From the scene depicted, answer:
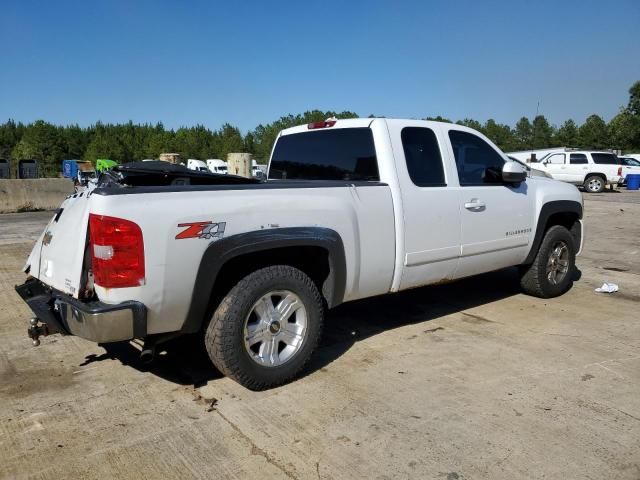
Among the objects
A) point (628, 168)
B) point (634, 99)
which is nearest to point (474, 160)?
point (628, 168)

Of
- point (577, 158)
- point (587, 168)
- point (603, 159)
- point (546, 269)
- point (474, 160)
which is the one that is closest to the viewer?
point (474, 160)

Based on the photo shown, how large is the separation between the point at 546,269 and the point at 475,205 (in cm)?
165

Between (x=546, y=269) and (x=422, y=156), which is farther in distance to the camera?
(x=546, y=269)

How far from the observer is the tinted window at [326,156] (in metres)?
4.50

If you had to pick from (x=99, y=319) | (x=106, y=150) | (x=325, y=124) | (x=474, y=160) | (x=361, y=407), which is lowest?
(x=361, y=407)

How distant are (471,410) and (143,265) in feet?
7.19

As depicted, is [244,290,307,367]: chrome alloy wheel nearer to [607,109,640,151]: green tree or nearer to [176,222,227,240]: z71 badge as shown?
[176,222,227,240]: z71 badge

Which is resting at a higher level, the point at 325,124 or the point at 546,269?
the point at 325,124

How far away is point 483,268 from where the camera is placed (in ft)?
16.8

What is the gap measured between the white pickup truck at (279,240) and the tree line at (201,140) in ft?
200

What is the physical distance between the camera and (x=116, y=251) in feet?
9.71

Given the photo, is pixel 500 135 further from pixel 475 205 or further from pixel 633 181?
pixel 475 205

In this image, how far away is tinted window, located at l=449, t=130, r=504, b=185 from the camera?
4.97m

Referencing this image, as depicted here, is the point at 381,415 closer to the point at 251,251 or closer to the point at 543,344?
the point at 251,251
